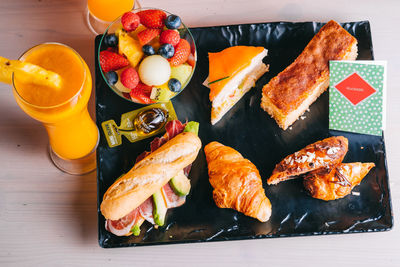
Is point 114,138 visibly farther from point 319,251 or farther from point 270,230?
point 319,251

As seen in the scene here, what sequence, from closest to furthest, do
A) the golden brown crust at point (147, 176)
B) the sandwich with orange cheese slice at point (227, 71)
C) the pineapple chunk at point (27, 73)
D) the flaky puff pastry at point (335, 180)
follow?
1. the pineapple chunk at point (27, 73)
2. the golden brown crust at point (147, 176)
3. the flaky puff pastry at point (335, 180)
4. the sandwich with orange cheese slice at point (227, 71)

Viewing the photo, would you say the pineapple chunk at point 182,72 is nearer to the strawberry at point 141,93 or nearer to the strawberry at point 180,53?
the strawberry at point 180,53

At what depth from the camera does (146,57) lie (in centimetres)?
171

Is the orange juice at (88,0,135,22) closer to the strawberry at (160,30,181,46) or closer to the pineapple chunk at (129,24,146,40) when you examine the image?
the pineapple chunk at (129,24,146,40)

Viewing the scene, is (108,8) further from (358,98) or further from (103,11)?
(358,98)

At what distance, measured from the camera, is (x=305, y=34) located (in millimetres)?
2014

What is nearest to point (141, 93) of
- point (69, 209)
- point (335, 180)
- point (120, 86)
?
point (120, 86)

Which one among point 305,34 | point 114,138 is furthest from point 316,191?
point 114,138

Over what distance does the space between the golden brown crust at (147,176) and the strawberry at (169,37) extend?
0.42 m

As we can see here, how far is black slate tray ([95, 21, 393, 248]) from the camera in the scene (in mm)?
1817

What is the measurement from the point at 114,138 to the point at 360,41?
133cm

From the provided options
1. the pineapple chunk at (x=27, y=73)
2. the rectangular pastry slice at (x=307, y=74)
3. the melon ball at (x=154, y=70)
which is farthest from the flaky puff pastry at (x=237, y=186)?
the pineapple chunk at (x=27, y=73)

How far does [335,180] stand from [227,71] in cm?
71

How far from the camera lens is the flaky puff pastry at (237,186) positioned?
1755mm
